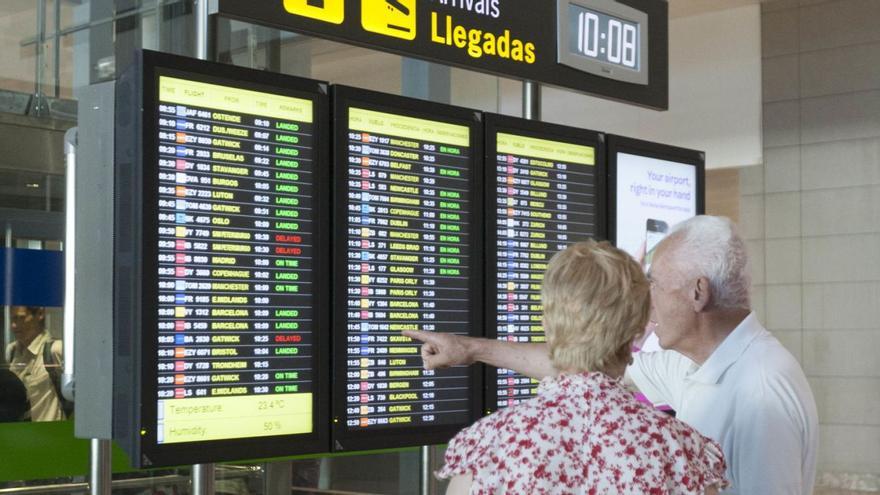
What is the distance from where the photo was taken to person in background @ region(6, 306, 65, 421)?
391 cm

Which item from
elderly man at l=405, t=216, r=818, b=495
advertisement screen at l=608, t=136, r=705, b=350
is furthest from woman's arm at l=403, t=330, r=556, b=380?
advertisement screen at l=608, t=136, r=705, b=350

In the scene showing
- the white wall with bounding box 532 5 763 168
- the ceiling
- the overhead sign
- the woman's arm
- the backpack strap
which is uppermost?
the ceiling

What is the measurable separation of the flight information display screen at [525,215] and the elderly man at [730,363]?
2.71 feet

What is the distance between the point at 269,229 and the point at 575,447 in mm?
1345

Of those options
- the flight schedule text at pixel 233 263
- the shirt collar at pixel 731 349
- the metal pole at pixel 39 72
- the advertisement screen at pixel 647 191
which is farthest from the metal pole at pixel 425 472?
the metal pole at pixel 39 72

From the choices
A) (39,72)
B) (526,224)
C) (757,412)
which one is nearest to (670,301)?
(757,412)

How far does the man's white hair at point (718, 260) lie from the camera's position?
2656 mm

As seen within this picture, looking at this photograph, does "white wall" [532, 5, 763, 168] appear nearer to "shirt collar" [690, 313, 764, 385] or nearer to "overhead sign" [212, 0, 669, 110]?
"overhead sign" [212, 0, 669, 110]

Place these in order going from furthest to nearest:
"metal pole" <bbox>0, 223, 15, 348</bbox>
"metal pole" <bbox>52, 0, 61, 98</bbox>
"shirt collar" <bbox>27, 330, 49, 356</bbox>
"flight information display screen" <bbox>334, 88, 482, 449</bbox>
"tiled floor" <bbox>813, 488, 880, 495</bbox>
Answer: "tiled floor" <bbox>813, 488, 880, 495</bbox> < "metal pole" <bbox>52, 0, 61, 98</bbox> < "shirt collar" <bbox>27, 330, 49, 356</bbox> < "metal pole" <bbox>0, 223, 15, 348</bbox> < "flight information display screen" <bbox>334, 88, 482, 449</bbox>

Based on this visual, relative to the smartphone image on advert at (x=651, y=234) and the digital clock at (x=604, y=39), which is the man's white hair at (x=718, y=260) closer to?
the digital clock at (x=604, y=39)

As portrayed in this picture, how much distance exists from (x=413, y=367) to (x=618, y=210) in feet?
3.94

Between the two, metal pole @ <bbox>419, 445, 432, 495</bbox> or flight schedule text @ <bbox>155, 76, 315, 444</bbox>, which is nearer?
flight schedule text @ <bbox>155, 76, 315, 444</bbox>

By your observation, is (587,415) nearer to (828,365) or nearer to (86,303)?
(86,303)

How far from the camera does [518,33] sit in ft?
12.2
